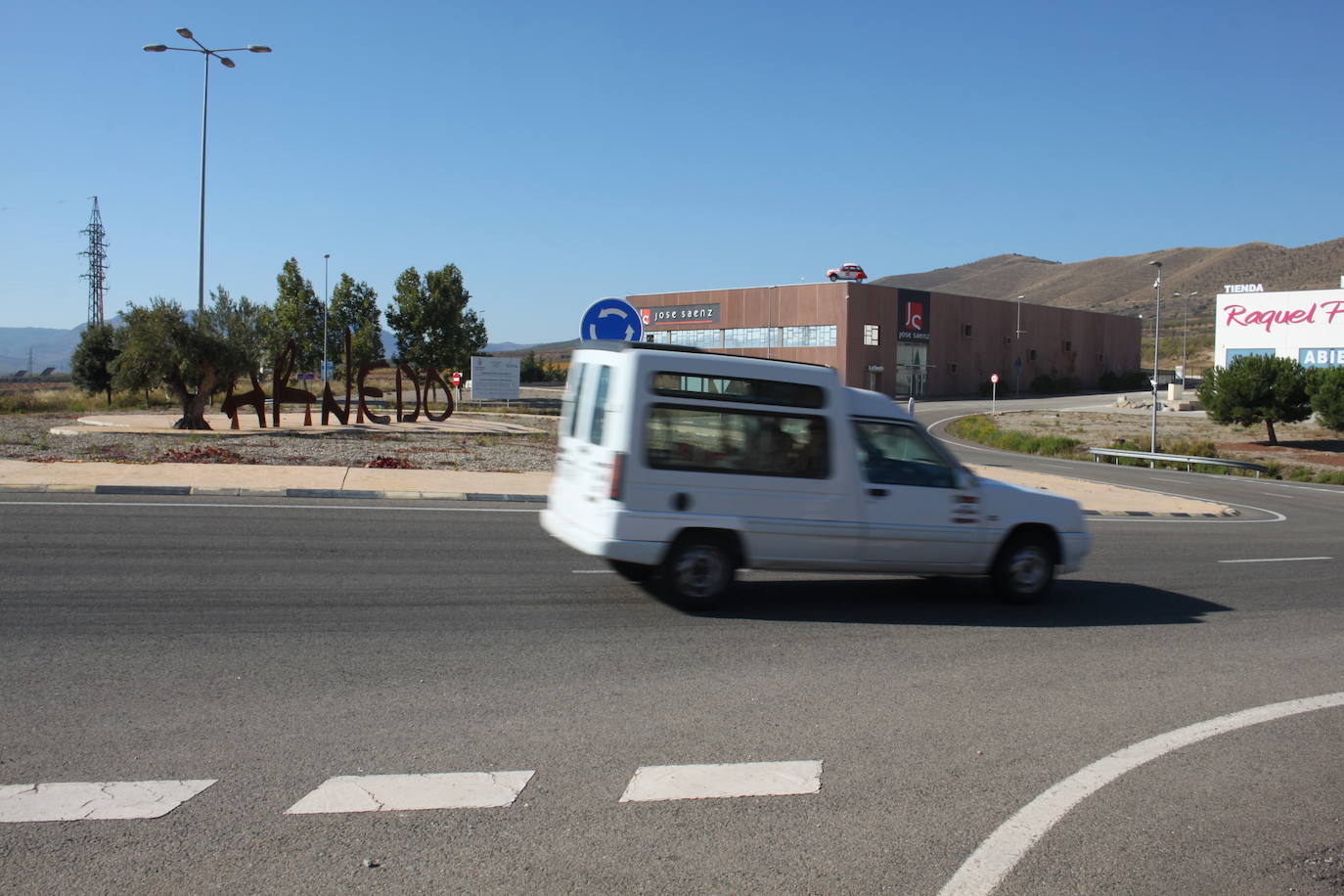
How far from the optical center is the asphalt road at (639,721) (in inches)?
161

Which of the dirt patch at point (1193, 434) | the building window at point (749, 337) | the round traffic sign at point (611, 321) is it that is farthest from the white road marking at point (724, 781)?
the building window at point (749, 337)

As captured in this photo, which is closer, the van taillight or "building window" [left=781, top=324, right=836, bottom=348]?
the van taillight

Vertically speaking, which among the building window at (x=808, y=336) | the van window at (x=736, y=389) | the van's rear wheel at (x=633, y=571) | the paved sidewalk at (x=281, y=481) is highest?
the building window at (x=808, y=336)

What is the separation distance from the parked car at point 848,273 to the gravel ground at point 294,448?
4948 cm

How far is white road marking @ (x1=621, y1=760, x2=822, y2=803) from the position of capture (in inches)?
187

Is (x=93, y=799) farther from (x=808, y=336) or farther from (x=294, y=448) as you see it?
(x=808, y=336)

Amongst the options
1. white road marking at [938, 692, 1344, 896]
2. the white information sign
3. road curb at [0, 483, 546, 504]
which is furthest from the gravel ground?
the white information sign

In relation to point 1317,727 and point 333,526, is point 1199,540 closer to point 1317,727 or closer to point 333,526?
point 1317,727

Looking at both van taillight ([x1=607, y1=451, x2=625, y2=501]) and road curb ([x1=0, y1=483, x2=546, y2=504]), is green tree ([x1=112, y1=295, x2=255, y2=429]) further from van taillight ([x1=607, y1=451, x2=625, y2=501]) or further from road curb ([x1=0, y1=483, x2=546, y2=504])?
van taillight ([x1=607, y1=451, x2=625, y2=501])

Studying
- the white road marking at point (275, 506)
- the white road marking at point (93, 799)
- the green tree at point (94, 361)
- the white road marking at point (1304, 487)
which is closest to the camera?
the white road marking at point (93, 799)

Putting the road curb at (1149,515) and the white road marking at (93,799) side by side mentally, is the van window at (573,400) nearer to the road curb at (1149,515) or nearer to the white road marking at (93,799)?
the white road marking at (93,799)

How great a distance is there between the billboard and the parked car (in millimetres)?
23905

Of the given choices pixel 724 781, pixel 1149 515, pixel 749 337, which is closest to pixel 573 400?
pixel 724 781

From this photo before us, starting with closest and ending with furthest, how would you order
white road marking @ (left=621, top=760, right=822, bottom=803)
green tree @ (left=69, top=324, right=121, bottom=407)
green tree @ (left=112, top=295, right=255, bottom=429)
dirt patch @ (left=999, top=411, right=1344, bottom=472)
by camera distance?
white road marking @ (left=621, top=760, right=822, bottom=803) < green tree @ (left=112, top=295, right=255, bottom=429) < dirt patch @ (left=999, top=411, right=1344, bottom=472) < green tree @ (left=69, top=324, right=121, bottom=407)
